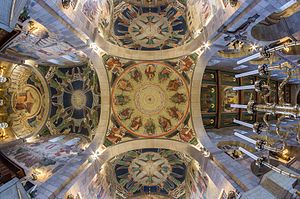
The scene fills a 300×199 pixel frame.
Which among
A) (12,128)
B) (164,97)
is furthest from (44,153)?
(164,97)

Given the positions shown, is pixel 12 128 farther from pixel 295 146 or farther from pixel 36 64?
pixel 295 146

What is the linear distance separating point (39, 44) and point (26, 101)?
4.99 meters

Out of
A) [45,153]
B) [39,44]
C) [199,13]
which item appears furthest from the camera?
[199,13]

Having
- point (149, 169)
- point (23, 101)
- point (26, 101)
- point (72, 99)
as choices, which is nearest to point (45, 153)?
point (23, 101)

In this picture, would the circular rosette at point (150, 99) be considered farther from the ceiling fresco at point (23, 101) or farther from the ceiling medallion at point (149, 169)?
the ceiling fresco at point (23, 101)

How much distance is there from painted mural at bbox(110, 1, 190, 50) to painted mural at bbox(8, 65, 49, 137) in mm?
5624

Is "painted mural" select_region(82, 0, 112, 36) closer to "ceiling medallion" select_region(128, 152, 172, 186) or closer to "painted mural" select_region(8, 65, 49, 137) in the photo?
"painted mural" select_region(8, 65, 49, 137)

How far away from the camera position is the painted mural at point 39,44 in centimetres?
1053

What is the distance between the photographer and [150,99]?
16922mm

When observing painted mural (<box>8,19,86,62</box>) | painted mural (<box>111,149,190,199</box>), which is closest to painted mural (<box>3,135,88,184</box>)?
painted mural (<box>111,149,190,199</box>)

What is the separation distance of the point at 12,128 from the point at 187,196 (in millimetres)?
11387

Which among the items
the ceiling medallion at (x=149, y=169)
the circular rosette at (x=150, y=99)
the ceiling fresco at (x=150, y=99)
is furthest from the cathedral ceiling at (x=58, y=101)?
the ceiling medallion at (x=149, y=169)

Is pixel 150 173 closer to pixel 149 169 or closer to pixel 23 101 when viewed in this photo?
pixel 149 169

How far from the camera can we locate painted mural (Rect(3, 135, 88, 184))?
11.2 m
